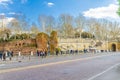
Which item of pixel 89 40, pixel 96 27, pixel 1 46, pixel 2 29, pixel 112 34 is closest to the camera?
pixel 1 46

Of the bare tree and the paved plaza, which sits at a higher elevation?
the bare tree

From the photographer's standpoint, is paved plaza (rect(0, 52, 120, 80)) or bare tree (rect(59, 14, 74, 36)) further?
bare tree (rect(59, 14, 74, 36))

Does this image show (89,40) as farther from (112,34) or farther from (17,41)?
(17,41)

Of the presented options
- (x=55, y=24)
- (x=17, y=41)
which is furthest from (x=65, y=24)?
(x=17, y=41)

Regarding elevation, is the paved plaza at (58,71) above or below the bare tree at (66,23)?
below

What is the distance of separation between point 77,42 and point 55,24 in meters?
12.2

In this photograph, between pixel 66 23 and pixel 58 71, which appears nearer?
pixel 58 71

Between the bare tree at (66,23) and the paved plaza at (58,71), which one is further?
the bare tree at (66,23)

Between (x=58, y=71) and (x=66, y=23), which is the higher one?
(x=66, y=23)

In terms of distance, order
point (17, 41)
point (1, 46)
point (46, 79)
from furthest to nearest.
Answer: point (17, 41), point (1, 46), point (46, 79)

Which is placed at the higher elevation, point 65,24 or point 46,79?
point 65,24

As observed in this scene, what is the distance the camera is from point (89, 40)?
136125 millimetres

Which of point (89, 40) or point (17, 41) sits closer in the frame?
point (17, 41)

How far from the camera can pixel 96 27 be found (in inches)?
5782
